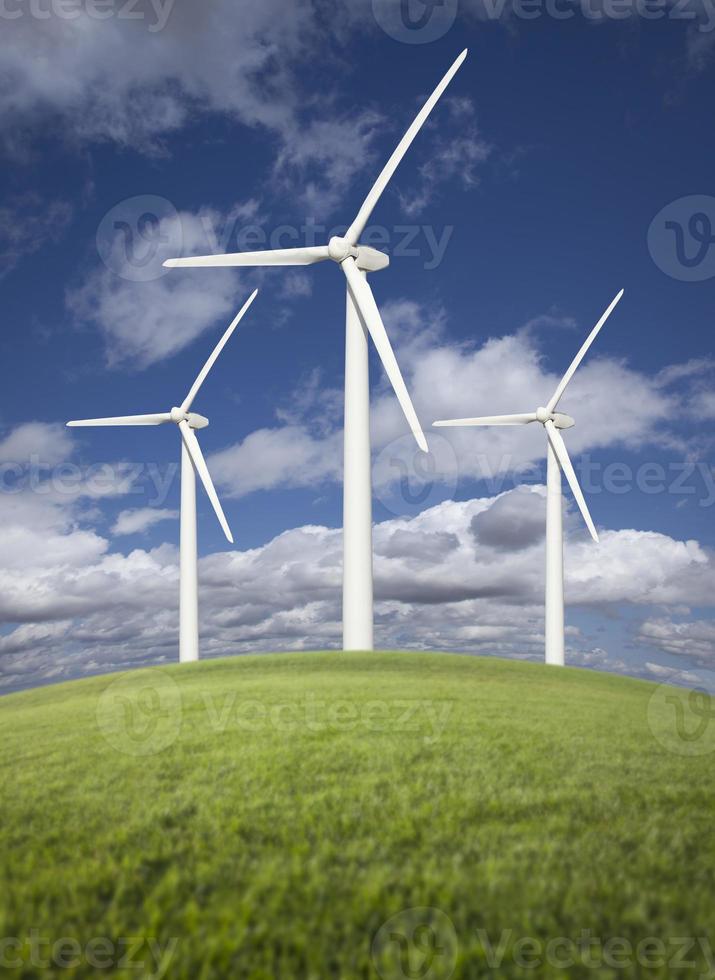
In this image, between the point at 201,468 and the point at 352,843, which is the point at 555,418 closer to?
the point at 201,468

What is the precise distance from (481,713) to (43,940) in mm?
17220

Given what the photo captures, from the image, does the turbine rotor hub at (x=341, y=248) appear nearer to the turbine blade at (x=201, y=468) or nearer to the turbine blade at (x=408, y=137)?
the turbine blade at (x=408, y=137)

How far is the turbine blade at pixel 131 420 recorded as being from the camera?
6269cm

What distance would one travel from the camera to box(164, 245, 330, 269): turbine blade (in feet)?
150

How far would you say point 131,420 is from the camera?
6488 cm

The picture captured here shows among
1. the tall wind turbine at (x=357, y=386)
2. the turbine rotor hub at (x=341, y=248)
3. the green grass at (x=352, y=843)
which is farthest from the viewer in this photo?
the turbine rotor hub at (x=341, y=248)

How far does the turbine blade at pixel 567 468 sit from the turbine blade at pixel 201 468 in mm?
30000

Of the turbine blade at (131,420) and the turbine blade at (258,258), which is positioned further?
the turbine blade at (131,420)

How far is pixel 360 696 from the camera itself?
26.1 m

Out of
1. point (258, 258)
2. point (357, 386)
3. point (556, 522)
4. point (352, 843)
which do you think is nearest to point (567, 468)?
point (556, 522)

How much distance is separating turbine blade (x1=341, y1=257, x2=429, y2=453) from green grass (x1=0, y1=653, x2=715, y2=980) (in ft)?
56.6

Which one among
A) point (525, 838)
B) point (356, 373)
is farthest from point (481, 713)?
point (356, 373)

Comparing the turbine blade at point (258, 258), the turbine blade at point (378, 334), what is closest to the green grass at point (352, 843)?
the turbine blade at point (378, 334)

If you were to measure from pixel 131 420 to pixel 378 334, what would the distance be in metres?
34.5
